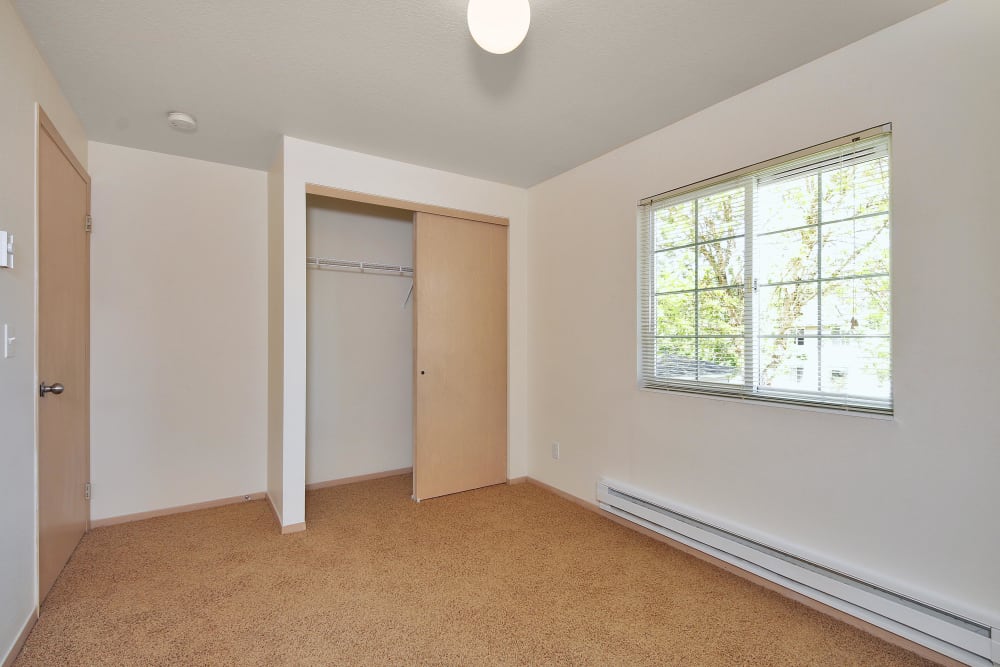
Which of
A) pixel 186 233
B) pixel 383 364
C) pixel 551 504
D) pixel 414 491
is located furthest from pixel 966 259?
pixel 186 233

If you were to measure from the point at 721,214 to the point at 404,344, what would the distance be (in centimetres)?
266

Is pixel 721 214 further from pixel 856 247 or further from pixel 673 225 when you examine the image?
pixel 856 247

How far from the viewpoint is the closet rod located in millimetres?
3693

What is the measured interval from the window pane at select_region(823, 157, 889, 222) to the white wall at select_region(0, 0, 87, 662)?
3.27 metres

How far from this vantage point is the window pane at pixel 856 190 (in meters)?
1.95

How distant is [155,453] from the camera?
3133 mm

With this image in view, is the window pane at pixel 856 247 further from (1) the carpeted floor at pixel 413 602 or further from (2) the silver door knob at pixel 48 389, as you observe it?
(2) the silver door knob at pixel 48 389

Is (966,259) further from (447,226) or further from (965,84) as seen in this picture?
(447,226)

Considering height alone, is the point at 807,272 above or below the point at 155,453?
above

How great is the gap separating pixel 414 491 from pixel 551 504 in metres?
1.01

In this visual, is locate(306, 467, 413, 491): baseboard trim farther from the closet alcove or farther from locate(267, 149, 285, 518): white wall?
locate(267, 149, 285, 518): white wall

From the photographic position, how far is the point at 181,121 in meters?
2.62

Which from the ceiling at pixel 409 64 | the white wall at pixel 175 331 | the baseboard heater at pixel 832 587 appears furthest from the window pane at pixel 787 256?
the white wall at pixel 175 331

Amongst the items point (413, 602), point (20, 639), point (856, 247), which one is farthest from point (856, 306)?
point (20, 639)
